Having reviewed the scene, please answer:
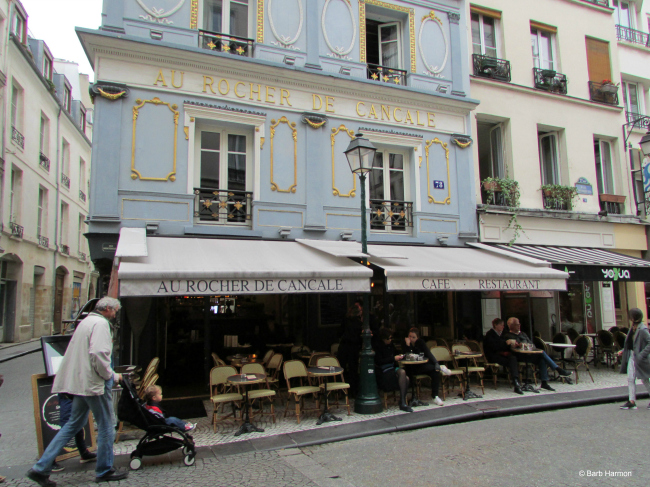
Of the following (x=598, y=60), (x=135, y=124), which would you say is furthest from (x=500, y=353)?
(x=598, y=60)

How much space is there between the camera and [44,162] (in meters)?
19.4

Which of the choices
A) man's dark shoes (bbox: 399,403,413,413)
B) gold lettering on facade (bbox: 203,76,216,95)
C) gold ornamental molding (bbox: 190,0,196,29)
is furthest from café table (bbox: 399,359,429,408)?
gold ornamental molding (bbox: 190,0,196,29)

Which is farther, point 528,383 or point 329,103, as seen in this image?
A: point 329,103

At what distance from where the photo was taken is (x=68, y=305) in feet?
73.6

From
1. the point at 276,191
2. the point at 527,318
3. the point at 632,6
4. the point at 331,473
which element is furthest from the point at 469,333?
the point at 632,6

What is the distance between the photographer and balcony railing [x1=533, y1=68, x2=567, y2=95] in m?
12.1

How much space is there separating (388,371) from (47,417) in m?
4.54

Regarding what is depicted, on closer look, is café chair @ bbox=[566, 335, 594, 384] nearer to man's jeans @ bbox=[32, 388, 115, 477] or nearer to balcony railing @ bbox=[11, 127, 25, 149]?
man's jeans @ bbox=[32, 388, 115, 477]

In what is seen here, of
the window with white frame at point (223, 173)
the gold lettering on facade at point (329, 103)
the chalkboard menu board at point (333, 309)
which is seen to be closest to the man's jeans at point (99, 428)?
the window with white frame at point (223, 173)

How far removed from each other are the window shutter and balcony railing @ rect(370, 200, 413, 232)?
24.8 feet

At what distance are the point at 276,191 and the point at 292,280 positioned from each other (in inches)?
116

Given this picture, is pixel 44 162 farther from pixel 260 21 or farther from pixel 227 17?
pixel 260 21

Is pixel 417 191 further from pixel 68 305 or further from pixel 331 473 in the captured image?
pixel 68 305

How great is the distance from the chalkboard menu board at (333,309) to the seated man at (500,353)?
286 cm
